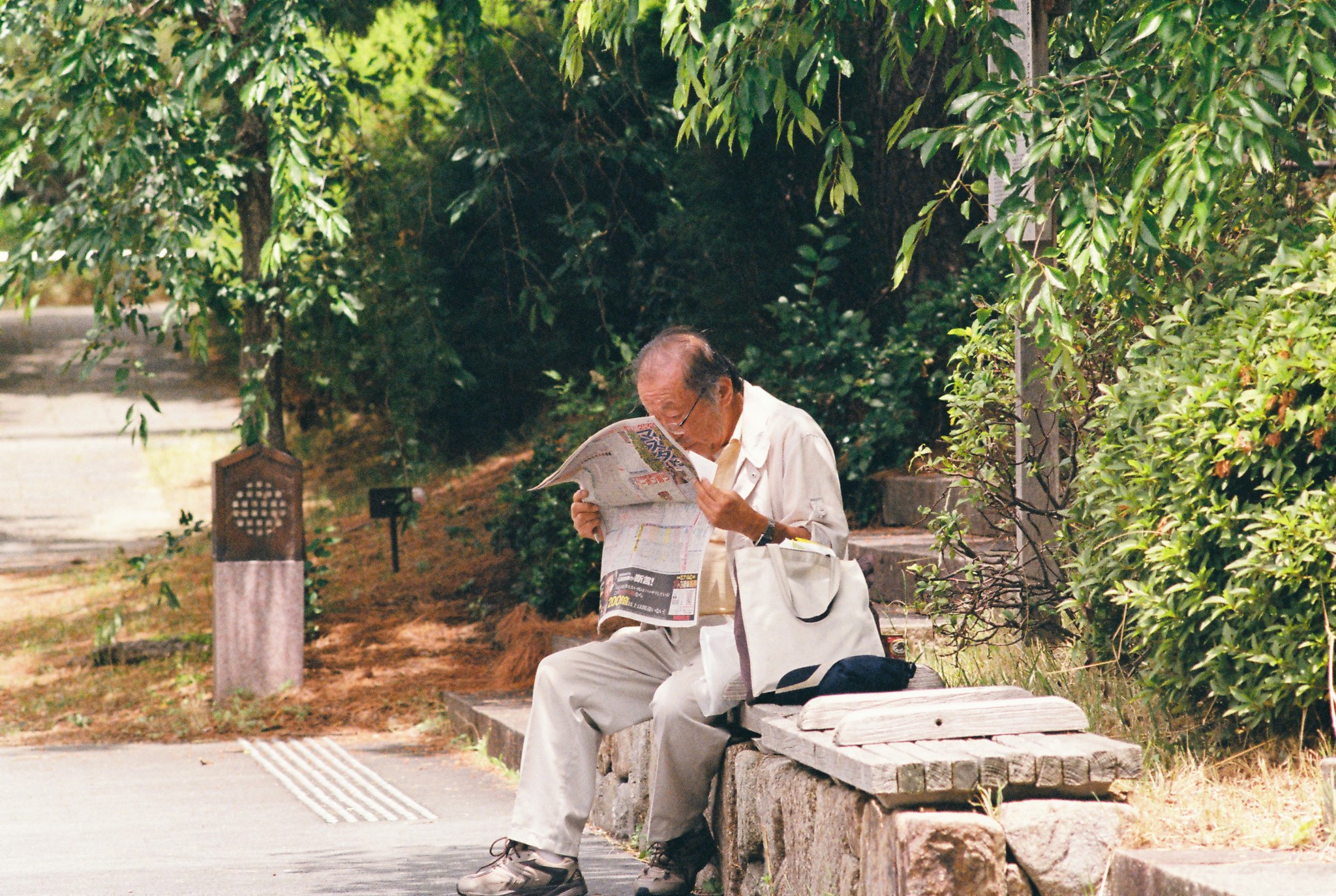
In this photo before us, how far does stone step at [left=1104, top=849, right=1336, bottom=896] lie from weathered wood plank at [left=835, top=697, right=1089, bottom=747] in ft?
1.37

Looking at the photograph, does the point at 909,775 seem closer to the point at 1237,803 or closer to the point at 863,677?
the point at 863,677

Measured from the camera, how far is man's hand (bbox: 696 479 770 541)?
4102 millimetres

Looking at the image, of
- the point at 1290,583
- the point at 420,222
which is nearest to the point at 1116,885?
the point at 1290,583

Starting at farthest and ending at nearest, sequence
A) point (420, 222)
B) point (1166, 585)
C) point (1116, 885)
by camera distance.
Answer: point (420, 222), point (1166, 585), point (1116, 885)

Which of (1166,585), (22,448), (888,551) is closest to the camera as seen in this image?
(1166,585)

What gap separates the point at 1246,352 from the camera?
362 centimetres

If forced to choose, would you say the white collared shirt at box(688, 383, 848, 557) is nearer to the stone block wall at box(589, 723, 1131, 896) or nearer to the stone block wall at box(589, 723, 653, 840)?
the stone block wall at box(589, 723, 1131, 896)

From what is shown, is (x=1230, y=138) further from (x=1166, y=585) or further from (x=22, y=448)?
(x=22, y=448)

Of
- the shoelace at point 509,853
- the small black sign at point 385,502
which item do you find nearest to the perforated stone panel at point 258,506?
the small black sign at point 385,502

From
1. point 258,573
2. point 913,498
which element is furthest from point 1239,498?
point 258,573

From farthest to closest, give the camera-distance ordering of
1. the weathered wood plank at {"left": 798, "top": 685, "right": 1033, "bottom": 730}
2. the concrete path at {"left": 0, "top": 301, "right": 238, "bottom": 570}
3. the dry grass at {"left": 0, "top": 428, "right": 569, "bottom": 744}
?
the concrete path at {"left": 0, "top": 301, "right": 238, "bottom": 570}, the dry grass at {"left": 0, "top": 428, "right": 569, "bottom": 744}, the weathered wood plank at {"left": 798, "top": 685, "right": 1033, "bottom": 730}

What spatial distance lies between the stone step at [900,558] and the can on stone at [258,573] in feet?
10.8

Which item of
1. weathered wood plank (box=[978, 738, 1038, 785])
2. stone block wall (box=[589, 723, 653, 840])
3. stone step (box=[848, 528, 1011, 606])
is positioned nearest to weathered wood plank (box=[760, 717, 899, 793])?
weathered wood plank (box=[978, 738, 1038, 785])

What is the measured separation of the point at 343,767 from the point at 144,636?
157 inches
